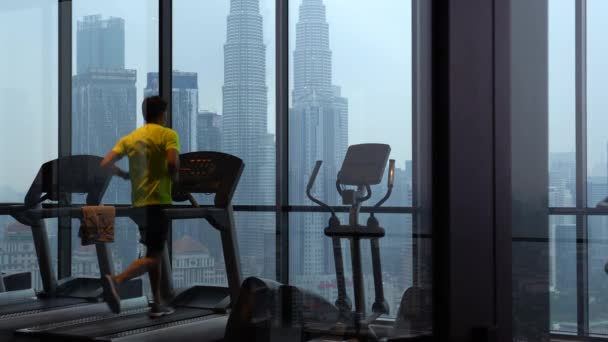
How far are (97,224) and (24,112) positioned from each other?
0.68 ft

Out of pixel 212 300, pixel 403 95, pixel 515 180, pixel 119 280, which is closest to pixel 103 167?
pixel 119 280

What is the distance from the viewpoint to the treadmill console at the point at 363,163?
1819 mm

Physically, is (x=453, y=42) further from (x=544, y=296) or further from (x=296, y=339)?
(x=296, y=339)

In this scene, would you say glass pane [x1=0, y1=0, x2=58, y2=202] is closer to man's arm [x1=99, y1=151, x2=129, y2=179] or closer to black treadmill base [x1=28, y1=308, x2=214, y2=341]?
man's arm [x1=99, y1=151, x2=129, y2=179]

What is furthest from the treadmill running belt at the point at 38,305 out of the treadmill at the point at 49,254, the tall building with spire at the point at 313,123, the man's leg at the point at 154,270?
the tall building with spire at the point at 313,123

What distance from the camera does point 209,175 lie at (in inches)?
54.3

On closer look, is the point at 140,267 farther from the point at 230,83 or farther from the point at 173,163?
the point at 230,83

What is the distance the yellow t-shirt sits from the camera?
1.26 metres

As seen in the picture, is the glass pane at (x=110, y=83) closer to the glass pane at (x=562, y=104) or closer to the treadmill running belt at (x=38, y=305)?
the treadmill running belt at (x=38, y=305)

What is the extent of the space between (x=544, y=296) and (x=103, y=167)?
128 cm

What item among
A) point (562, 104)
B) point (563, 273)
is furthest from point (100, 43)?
point (563, 273)

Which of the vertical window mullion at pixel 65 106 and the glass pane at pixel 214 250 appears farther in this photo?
the glass pane at pixel 214 250

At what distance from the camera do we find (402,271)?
1939 millimetres

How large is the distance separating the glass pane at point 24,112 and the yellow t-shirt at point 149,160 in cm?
14
